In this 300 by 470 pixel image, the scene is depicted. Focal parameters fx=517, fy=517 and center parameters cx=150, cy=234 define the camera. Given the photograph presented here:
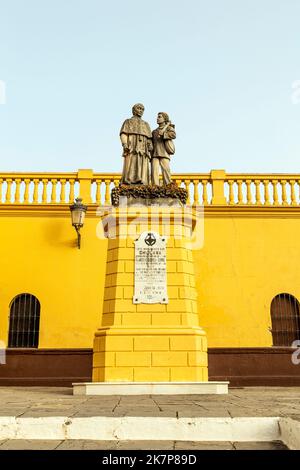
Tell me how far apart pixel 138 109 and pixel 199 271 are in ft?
14.9

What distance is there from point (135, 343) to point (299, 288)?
19.0 ft

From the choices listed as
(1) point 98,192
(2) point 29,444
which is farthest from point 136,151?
(2) point 29,444

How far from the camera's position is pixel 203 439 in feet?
12.7

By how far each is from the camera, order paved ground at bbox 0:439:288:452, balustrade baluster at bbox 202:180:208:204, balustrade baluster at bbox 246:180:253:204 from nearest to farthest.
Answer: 1. paved ground at bbox 0:439:288:452
2. balustrade baluster at bbox 202:180:208:204
3. balustrade baluster at bbox 246:180:253:204

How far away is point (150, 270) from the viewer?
859cm

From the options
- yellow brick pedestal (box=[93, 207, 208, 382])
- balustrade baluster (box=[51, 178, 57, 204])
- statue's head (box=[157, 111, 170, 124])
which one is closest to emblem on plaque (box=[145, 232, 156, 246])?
yellow brick pedestal (box=[93, 207, 208, 382])

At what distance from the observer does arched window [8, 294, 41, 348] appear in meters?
12.0

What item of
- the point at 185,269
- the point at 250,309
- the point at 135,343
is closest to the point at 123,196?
the point at 185,269

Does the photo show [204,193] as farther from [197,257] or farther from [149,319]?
[149,319]

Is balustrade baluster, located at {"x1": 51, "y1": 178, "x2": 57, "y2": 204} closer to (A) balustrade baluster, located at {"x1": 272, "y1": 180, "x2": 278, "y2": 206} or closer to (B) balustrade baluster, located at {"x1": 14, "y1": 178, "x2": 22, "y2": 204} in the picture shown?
(B) balustrade baluster, located at {"x1": 14, "y1": 178, "x2": 22, "y2": 204}

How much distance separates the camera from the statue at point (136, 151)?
934cm

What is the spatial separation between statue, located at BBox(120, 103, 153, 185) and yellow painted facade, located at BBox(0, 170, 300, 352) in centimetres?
341

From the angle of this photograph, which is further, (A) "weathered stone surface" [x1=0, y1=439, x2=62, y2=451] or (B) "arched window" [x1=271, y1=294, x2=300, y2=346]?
(B) "arched window" [x1=271, y1=294, x2=300, y2=346]

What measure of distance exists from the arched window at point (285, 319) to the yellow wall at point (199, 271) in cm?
17
